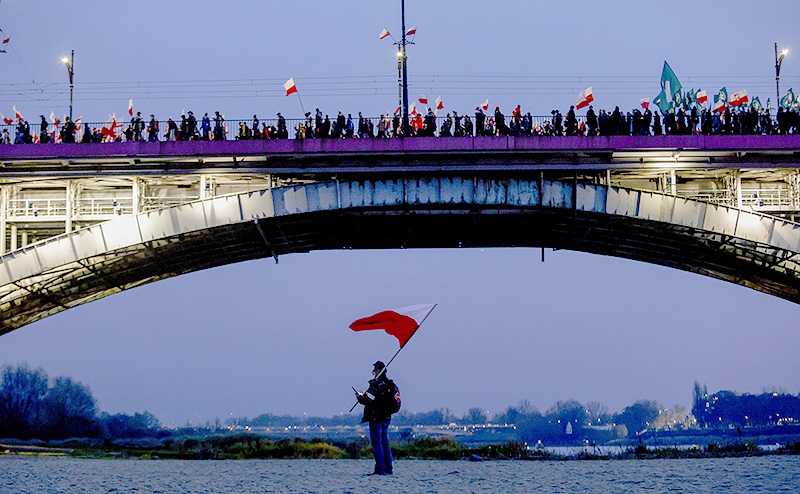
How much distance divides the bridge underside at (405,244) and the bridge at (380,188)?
0.21m

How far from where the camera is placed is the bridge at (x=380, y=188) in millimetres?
40188

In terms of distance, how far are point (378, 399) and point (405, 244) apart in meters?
26.0

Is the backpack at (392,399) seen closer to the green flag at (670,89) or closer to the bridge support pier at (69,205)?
the bridge support pier at (69,205)

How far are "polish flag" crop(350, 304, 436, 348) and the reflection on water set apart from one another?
313 centimetres

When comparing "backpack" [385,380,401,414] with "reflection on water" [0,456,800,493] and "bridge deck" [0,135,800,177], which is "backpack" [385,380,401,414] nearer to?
"reflection on water" [0,456,800,493]

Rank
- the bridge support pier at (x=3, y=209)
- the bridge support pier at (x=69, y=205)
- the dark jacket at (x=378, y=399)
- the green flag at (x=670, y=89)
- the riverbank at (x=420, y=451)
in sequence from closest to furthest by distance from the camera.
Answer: the dark jacket at (x=378, y=399) < the riverbank at (x=420, y=451) < the bridge support pier at (x=69, y=205) < the bridge support pier at (x=3, y=209) < the green flag at (x=670, y=89)

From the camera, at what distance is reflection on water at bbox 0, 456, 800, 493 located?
22719mm

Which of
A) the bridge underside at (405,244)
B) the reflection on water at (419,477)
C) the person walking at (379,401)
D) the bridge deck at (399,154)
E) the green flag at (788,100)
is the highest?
the green flag at (788,100)

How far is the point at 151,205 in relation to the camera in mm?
43812

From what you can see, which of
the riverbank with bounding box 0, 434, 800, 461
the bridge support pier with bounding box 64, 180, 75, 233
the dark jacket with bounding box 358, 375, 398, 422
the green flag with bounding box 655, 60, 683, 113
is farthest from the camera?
the green flag with bounding box 655, 60, 683, 113

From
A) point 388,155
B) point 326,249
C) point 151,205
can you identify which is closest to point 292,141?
point 388,155

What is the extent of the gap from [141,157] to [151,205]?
3.83m

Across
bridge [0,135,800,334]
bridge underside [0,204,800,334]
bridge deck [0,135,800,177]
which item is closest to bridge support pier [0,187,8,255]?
bridge [0,135,800,334]

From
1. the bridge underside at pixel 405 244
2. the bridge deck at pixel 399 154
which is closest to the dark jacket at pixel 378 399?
the bridge deck at pixel 399 154
